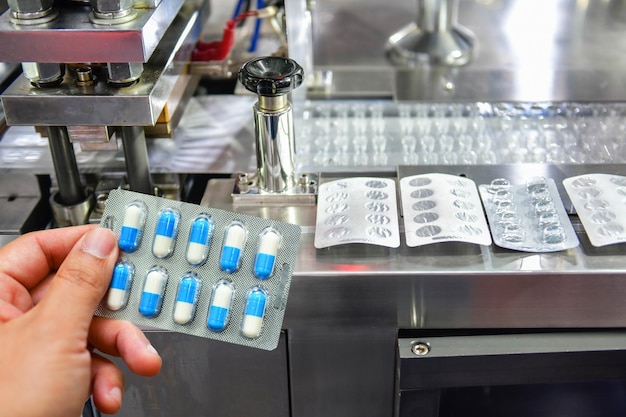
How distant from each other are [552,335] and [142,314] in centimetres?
43

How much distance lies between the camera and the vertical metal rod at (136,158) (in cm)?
89

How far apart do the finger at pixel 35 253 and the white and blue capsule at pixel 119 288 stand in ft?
0.19

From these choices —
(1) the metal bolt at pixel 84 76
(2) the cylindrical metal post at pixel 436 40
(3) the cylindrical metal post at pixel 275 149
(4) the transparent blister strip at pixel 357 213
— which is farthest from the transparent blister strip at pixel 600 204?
(1) the metal bolt at pixel 84 76

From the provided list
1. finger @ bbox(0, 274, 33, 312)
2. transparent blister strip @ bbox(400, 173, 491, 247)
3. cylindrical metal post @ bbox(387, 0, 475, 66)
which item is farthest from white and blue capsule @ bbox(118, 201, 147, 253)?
cylindrical metal post @ bbox(387, 0, 475, 66)

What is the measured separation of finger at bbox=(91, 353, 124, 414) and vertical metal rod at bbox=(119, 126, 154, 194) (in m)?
0.28

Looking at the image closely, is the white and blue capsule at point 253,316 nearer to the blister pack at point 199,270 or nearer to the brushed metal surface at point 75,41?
the blister pack at point 199,270

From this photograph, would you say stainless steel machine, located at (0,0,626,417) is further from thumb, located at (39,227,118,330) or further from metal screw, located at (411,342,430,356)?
thumb, located at (39,227,118,330)

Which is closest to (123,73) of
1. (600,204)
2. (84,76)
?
(84,76)

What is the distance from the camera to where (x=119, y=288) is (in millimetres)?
707

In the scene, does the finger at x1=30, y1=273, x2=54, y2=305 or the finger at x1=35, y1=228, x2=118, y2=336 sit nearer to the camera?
the finger at x1=35, y1=228, x2=118, y2=336

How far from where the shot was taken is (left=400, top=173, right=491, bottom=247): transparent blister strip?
0.80 meters

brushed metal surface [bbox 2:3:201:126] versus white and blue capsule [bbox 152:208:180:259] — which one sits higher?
brushed metal surface [bbox 2:3:201:126]

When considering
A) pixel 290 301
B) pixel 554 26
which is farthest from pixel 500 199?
pixel 554 26

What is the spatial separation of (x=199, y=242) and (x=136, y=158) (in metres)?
0.23
